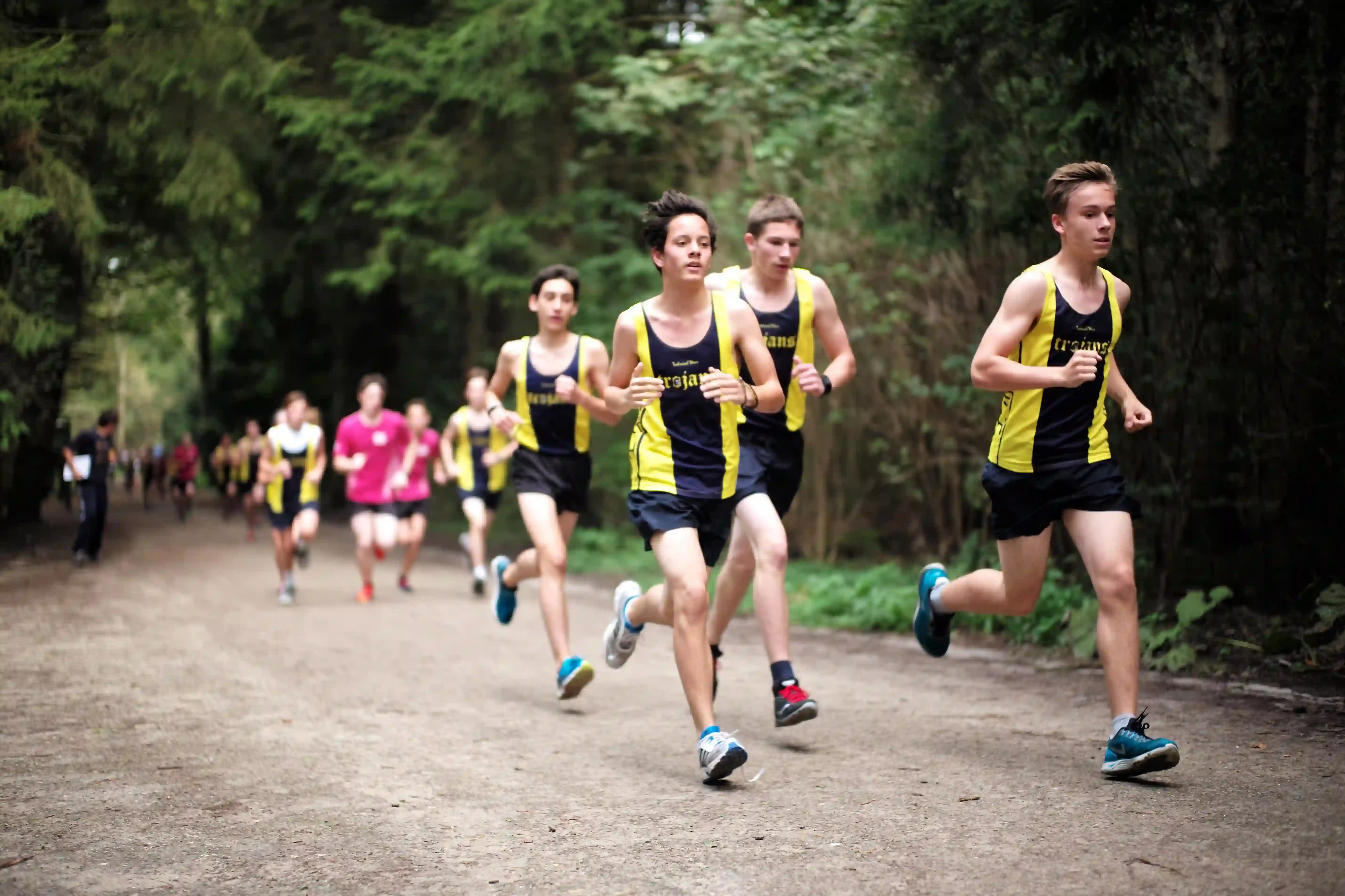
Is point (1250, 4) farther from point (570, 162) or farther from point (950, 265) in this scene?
point (570, 162)

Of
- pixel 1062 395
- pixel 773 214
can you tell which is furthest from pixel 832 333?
pixel 1062 395

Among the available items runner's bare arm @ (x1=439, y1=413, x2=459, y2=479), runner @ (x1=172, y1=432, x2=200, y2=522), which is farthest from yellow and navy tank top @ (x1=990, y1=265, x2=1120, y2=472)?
runner @ (x1=172, y1=432, x2=200, y2=522)

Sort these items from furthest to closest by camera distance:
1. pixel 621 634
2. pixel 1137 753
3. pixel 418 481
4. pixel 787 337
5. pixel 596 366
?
1. pixel 418 481
2. pixel 596 366
3. pixel 621 634
4. pixel 787 337
5. pixel 1137 753

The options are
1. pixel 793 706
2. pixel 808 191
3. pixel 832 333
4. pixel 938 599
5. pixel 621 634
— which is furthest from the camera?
pixel 808 191

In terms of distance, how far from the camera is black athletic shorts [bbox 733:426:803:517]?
662cm

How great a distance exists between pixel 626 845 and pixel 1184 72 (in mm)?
6467

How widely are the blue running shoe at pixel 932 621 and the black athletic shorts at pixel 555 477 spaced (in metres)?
2.45

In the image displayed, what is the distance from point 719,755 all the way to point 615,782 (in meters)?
0.54

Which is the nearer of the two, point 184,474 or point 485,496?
point 485,496

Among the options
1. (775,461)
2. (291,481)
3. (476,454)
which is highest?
(775,461)

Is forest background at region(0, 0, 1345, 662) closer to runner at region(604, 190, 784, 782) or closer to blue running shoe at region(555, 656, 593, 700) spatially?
runner at region(604, 190, 784, 782)

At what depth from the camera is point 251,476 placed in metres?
31.1

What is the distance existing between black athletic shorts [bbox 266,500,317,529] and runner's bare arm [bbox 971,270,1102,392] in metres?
9.79

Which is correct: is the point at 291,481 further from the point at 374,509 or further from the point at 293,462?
the point at 374,509
